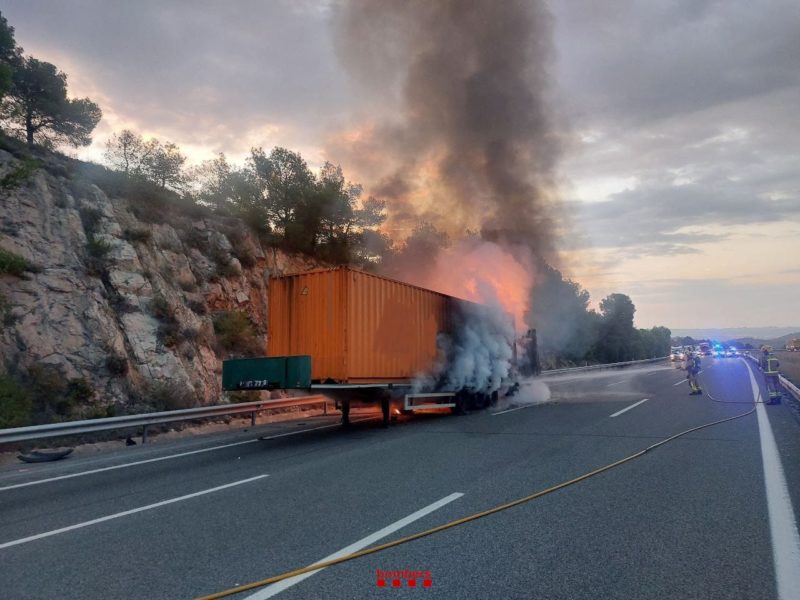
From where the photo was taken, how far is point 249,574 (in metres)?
3.93

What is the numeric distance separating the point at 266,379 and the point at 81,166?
16.3 m

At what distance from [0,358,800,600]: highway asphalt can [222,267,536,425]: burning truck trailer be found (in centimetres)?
160

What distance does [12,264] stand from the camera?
50.3ft

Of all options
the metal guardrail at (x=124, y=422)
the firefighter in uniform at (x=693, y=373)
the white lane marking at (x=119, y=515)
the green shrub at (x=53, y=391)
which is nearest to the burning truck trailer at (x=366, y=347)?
the metal guardrail at (x=124, y=422)

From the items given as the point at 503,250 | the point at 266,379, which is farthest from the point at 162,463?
the point at 503,250

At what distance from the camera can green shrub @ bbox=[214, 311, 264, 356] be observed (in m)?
A: 21.0

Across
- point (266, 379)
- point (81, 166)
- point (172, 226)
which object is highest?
point (81, 166)

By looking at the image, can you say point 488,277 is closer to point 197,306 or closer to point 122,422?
point 197,306

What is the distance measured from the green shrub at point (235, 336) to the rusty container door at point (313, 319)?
9.09 m

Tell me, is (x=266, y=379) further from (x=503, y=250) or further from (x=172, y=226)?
(x=172, y=226)

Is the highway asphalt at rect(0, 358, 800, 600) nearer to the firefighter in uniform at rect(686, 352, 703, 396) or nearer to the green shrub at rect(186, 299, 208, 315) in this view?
the firefighter in uniform at rect(686, 352, 703, 396)

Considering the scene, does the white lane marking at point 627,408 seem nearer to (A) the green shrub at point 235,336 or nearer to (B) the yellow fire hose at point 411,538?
(B) the yellow fire hose at point 411,538

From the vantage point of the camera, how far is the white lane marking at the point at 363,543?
3.59 m

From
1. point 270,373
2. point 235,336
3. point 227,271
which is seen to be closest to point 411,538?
point 270,373
